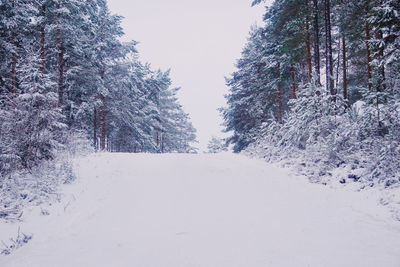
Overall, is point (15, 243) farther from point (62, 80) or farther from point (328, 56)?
point (62, 80)

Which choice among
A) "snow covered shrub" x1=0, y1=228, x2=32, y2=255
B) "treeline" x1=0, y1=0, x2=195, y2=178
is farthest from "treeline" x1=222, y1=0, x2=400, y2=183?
"treeline" x1=0, y1=0, x2=195, y2=178

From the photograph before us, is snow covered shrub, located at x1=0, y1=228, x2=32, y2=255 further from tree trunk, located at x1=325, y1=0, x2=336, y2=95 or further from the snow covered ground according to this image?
tree trunk, located at x1=325, y1=0, x2=336, y2=95

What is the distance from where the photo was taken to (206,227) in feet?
16.0

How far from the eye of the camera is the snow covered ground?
3.79 metres

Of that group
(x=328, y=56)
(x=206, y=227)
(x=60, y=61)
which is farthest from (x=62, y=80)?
(x=206, y=227)

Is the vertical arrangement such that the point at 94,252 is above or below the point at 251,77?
below

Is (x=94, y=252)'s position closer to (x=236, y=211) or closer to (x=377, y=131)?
(x=236, y=211)

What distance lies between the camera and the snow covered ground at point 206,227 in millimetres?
3794

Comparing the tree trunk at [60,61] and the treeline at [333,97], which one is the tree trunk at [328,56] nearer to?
the treeline at [333,97]

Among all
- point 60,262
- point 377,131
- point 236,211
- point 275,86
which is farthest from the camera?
point 275,86

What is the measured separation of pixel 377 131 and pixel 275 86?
11.1 meters

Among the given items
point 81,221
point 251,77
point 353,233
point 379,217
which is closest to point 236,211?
point 353,233

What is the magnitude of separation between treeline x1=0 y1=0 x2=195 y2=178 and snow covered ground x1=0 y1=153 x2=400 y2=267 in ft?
8.70

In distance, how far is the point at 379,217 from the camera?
520cm
